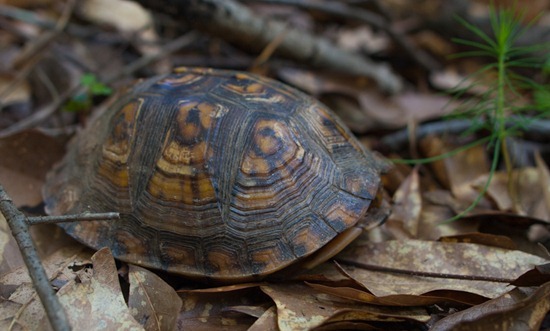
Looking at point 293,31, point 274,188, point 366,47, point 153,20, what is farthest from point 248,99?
point 366,47

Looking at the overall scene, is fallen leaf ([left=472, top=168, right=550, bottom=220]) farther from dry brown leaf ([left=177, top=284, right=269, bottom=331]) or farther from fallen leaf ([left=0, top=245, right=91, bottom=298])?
fallen leaf ([left=0, top=245, right=91, bottom=298])

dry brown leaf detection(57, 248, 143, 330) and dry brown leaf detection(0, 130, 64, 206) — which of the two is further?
dry brown leaf detection(0, 130, 64, 206)

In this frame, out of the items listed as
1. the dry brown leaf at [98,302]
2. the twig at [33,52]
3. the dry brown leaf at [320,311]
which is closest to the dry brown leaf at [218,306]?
the dry brown leaf at [320,311]

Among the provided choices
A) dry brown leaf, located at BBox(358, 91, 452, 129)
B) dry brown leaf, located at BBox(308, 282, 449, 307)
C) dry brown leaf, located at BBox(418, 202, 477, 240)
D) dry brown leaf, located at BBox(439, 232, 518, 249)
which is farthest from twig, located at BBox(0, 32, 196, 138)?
dry brown leaf, located at BBox(439, 232, 518, 249)

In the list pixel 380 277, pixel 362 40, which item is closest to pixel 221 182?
pixel 380 277

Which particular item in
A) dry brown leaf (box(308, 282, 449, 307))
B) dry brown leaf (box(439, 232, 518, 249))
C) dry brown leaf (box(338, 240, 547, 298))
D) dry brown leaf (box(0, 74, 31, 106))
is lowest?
dry brown leaf (box(308, 282, 449, 307))

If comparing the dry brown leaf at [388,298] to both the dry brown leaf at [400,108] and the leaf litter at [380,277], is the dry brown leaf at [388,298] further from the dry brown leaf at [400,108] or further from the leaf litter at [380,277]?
the dry brown leaf at [400,108]

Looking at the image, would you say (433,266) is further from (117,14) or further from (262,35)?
(117,14)
